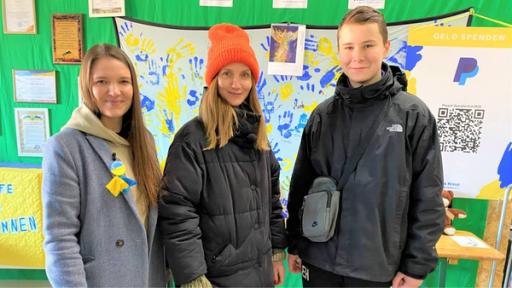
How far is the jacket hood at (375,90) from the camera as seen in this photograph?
1.12m

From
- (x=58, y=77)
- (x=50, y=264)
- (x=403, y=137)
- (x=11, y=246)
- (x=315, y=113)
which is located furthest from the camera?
(x=58, y=77)

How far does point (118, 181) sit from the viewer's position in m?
1.03

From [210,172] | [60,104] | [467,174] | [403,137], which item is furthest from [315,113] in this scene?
[60,104]

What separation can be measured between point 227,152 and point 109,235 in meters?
0.46

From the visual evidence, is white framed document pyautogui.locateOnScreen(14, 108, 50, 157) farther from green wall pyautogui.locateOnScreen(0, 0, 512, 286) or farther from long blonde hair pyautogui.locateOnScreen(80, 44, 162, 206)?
long blonde hair pyautogui.locateOnScreen(80, 44, 162, 206)

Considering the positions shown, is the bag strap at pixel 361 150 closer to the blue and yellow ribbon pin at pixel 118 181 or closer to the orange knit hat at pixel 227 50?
the orange knit hat at pixel 227 50

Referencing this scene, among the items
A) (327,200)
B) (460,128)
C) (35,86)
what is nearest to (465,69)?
(460,128)

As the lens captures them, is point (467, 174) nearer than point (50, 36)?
Yes

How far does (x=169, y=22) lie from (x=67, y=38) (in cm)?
70

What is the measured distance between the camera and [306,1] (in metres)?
2.05

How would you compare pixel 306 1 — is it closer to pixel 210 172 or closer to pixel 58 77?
pixel 210 172

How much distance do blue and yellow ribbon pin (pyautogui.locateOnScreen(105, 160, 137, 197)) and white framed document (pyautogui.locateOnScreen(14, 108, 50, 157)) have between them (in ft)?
5.32

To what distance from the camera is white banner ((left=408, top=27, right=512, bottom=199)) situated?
6.24ft

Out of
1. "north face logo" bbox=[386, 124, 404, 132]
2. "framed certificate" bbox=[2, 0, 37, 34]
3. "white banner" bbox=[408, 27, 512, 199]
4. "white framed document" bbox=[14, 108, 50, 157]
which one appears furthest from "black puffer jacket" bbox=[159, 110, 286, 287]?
"framed certificate" bbox=[2, 0, 37, 34]
